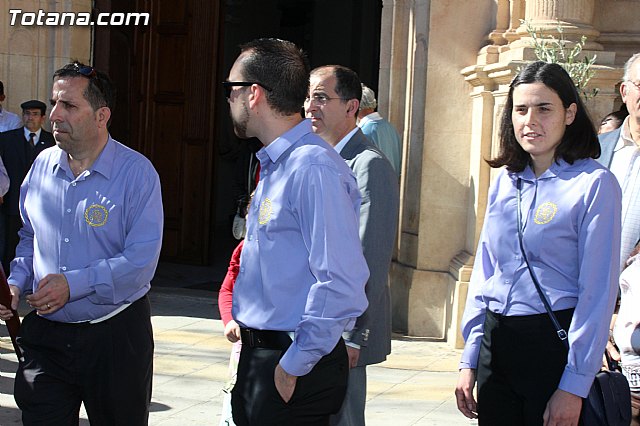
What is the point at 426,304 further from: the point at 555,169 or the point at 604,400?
the point at 604,400

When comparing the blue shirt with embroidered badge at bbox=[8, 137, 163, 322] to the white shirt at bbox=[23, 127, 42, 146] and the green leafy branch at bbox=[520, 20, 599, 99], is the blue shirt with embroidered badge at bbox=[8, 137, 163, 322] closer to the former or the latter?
the green leafy branch at bbox=[520, 20, 599, 99]

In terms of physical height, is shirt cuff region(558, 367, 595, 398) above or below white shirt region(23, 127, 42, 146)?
below

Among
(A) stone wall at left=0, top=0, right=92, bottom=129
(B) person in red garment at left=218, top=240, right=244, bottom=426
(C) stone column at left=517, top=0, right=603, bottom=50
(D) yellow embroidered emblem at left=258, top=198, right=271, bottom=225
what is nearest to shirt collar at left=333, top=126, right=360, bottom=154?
(B) person in red garment at left=218, top=240, right=244, bottom=426

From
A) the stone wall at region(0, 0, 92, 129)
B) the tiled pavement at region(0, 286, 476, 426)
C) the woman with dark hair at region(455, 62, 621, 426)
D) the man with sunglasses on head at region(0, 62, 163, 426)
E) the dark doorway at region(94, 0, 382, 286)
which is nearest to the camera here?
the woman with dark hair at region(455, 62, 621, 426)

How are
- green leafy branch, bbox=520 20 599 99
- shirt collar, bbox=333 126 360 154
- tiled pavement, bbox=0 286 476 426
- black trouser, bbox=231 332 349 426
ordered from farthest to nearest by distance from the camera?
green leafy branch, bbox=520 20 599 99, tiled pavement, bbox=0 286 476 426, shirt collar, bbox=333 126 360 154, black trouser, bbox=231 332 349 426

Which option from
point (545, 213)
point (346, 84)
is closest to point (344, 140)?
point (346, 84)

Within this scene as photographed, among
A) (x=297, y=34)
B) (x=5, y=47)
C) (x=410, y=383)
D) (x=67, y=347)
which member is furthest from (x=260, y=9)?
(x=67, y=347)

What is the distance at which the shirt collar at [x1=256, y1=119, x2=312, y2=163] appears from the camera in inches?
Answer: 127

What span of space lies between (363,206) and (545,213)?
107 cm

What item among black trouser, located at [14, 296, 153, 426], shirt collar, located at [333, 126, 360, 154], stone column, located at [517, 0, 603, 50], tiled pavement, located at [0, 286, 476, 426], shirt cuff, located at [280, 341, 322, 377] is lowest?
tiled pavement, located at [0, 286, 476, 426]

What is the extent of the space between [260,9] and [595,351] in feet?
53.7

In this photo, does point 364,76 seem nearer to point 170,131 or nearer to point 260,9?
point 260,9

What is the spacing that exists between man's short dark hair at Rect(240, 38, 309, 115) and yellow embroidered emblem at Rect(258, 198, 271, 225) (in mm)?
278

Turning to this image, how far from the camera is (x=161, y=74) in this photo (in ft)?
41.1
